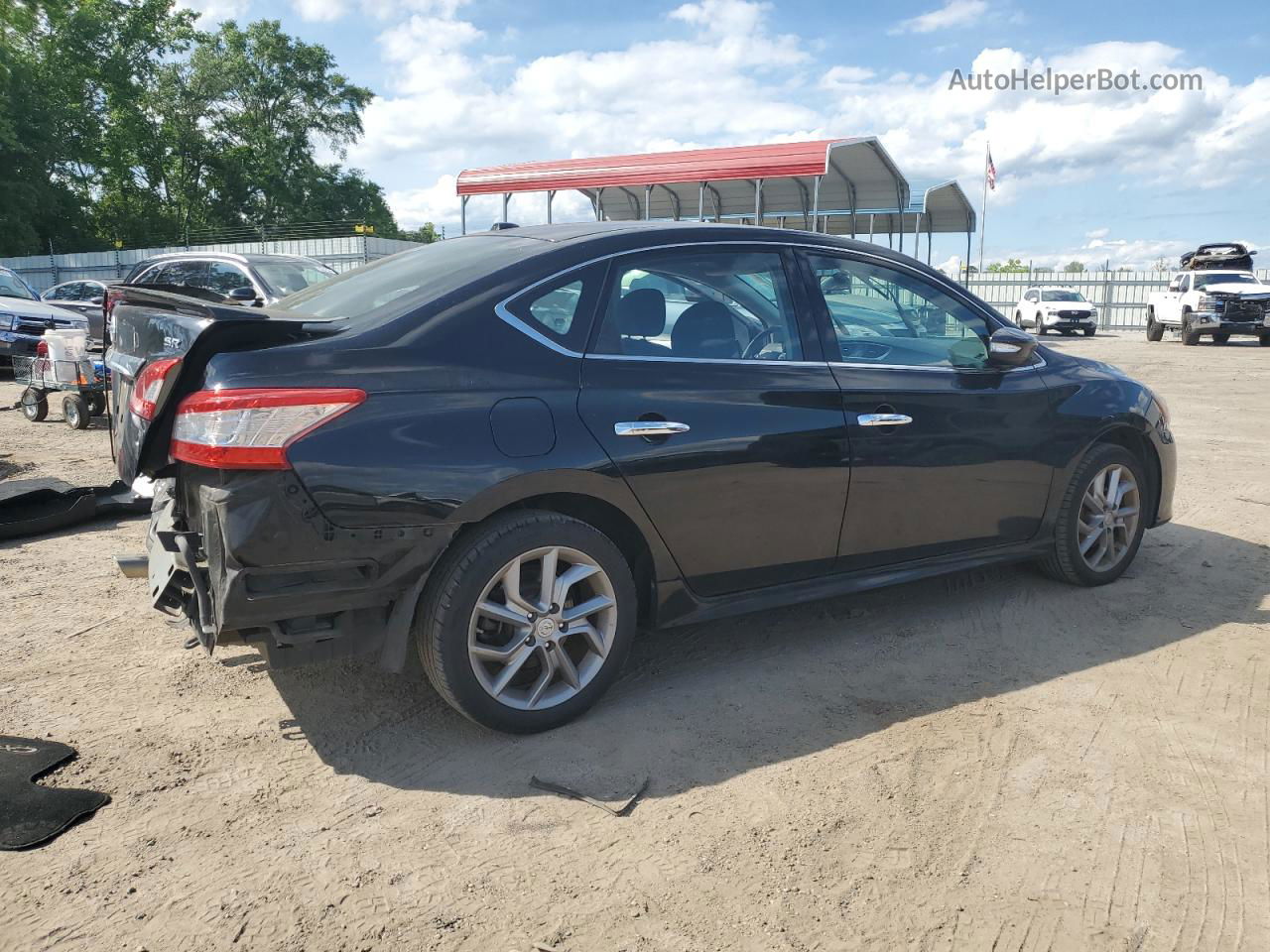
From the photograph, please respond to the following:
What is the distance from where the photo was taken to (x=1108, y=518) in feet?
15.9

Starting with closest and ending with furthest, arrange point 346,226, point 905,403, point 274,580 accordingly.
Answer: point 274,580 → point 905,403 → point 346,226

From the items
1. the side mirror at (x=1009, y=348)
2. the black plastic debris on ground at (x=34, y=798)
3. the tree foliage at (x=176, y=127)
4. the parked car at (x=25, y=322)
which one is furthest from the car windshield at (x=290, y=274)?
the tree foliage at (x=176, y=127)

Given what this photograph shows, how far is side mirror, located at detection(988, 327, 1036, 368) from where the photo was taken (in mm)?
4348

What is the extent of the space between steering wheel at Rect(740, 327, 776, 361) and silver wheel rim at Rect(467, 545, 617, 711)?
3.32 ft

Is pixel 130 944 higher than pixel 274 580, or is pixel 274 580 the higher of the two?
pixel 274 580

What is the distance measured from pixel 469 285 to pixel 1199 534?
16.0ft

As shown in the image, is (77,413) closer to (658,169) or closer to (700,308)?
(700,308)

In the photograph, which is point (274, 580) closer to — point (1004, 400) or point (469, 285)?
point (469, 285)

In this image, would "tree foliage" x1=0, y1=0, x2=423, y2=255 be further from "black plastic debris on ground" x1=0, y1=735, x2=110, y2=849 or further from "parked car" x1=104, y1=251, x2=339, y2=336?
"black plastic debris on ground" x1=0, y1=735, x2=110, y2=849

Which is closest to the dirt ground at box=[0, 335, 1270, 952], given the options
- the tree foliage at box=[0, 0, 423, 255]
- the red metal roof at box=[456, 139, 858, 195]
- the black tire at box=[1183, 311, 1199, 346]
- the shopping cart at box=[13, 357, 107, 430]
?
the shopping cart at box=[13, 357, 107, 430]

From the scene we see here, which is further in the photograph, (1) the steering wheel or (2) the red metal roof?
(2) the red metal roof

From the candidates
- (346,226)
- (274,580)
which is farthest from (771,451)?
(346,226)

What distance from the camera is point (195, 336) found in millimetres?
2918

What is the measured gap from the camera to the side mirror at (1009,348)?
4.35 m
